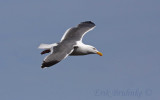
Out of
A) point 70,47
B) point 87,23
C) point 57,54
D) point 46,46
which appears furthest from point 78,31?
point 57,54

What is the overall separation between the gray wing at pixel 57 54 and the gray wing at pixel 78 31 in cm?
254

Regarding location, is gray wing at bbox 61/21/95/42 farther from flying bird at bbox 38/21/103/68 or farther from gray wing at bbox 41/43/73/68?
gray wing at bbox 41/43/73/68

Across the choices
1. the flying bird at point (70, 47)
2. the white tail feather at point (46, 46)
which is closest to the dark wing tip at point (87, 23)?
the flying bird at point (70, 47)

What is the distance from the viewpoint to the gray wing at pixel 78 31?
3259 centimetres

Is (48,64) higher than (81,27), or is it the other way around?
(81,27)

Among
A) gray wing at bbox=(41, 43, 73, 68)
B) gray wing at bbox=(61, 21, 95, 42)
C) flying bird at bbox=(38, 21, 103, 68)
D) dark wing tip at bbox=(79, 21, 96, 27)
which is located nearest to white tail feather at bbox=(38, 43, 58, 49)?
flying bird at bbox=(38, 21, 103, 68)

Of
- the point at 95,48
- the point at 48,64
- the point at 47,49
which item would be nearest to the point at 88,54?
the point at 95,48

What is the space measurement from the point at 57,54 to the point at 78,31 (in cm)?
609

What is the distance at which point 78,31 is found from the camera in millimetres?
33844

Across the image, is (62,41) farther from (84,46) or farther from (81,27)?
(81,27)

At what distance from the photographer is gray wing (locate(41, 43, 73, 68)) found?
27047 mm

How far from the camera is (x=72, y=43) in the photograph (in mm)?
30609

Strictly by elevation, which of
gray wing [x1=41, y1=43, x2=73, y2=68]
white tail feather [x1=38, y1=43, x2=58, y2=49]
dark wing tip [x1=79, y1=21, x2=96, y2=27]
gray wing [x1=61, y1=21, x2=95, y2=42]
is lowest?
gray wing [x1=41, y1=43, x2=73, y2=68]

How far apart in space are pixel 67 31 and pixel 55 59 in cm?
669
